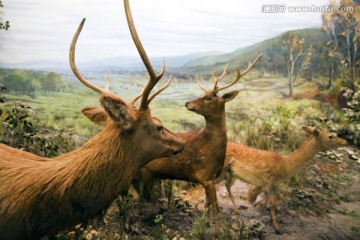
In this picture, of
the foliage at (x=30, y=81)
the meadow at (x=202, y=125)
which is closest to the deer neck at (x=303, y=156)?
the meadow at (x=202, y=125)

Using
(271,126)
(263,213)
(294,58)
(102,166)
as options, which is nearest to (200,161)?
(263,213)

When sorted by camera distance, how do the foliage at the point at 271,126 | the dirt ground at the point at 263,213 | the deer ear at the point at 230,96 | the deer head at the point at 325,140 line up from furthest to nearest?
1. the foliage at the point at 271,126
2. the deer head at the point at 325,140
3. the deer ear at the point at 230,96
4. the dirt ground at the point at 263,213

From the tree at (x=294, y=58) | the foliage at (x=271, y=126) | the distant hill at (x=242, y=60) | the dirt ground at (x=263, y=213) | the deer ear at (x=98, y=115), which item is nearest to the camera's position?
the deer ear at (x=98, y=115)

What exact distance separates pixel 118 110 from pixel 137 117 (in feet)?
0.58

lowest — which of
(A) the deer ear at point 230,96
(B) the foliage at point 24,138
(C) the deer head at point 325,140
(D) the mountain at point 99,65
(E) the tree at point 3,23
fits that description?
(C) the deer head at point 325,140

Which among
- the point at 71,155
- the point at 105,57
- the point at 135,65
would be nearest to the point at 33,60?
the point at 105,57

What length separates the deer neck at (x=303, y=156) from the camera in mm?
4012

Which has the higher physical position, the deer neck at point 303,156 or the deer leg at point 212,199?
the deer neck at point 303,156

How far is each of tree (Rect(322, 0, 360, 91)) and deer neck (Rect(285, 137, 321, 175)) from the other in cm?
219

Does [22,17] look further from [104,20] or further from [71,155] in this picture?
[71,155]

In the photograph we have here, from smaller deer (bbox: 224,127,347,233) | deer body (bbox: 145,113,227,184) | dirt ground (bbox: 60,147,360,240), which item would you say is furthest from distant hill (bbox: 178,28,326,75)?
deer body (bbox: 145,113,227,184)

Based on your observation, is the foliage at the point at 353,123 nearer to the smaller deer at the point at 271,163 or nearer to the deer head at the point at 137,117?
the smaller deer at the point at 271,163

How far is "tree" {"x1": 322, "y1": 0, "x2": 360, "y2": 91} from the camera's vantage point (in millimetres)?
5551

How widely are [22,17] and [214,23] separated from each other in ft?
7.35
